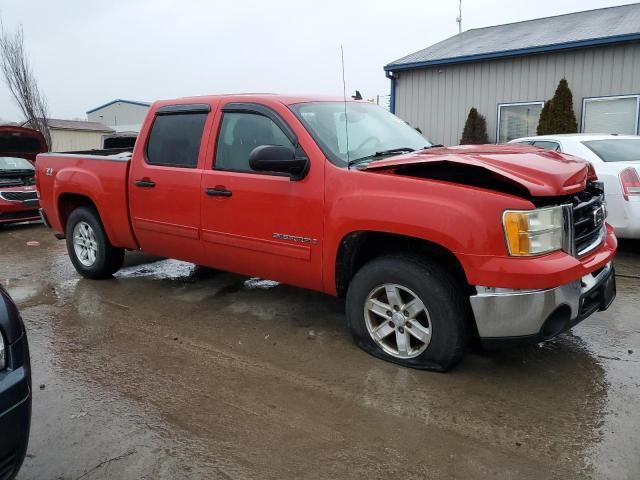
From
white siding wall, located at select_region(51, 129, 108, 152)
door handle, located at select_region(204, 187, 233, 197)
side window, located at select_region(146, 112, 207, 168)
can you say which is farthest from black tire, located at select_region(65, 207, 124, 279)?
white siding wall, located at select_region(51, 129, 108, 152)

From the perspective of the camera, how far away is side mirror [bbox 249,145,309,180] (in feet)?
11.8

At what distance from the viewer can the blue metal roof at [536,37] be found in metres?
11.1

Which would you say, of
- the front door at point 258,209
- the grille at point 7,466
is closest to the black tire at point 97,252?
the front door at point 258,209

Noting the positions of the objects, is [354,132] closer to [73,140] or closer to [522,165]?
[522,165]

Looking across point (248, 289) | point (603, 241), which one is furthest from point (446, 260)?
point (248, 289)

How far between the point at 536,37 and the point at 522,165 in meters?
11.1

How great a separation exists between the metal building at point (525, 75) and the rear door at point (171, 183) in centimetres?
945

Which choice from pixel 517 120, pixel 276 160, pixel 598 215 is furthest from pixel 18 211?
Result: pixel 517 120

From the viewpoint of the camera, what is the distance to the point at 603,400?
309 centimetres

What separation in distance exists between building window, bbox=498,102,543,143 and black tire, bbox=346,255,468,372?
9.97 m

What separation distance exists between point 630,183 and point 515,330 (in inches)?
155

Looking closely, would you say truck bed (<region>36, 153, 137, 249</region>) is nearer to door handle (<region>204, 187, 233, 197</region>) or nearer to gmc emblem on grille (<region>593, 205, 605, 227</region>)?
door handle (<region>204, 187, 233, 197</region>)

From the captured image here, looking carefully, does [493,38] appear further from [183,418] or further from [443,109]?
[183,418]

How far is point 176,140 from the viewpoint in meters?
4.78
